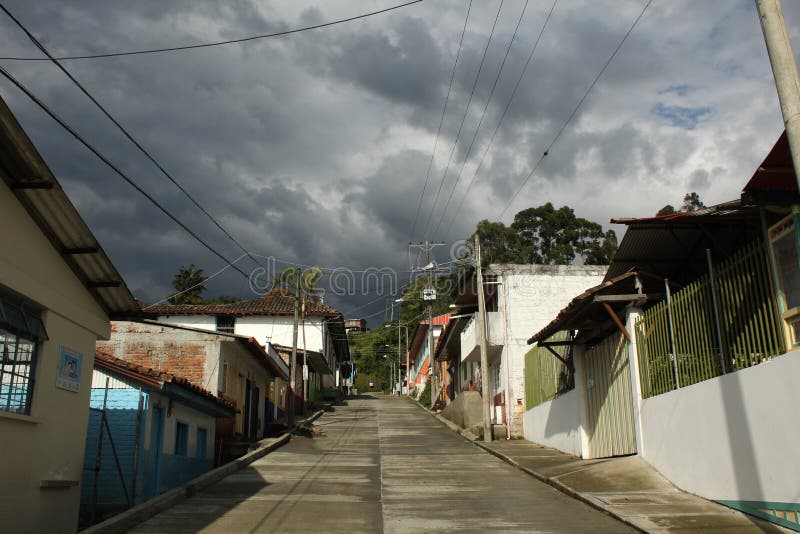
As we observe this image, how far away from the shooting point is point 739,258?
7.99 meters

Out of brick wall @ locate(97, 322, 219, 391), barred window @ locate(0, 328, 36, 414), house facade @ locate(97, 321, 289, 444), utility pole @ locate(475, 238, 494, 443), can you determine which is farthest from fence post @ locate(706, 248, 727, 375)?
brick wall @ locate(97, 322, 219, 391)

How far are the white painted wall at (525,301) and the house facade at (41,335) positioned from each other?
595 inches

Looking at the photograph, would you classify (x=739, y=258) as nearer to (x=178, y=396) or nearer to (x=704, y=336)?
(x=704, y=336)

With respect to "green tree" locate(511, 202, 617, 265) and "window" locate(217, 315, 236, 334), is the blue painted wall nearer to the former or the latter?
"window" locate(217, 315, 236, 334)

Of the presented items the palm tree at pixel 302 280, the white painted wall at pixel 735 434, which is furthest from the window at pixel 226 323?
the white painted wall at pixel 735 434

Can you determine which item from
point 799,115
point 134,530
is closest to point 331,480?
point 134,530

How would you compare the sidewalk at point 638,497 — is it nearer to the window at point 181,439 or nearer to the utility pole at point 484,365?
the utility pole at point 484,365

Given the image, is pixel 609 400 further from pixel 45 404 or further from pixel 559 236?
pixel 559 236

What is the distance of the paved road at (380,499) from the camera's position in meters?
8.46

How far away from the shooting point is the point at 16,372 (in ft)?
25.6

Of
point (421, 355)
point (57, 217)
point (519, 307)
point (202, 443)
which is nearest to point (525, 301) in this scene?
point (519, 307)

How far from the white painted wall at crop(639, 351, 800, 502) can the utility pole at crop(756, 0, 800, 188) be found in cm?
240

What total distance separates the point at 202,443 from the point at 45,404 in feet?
31.1

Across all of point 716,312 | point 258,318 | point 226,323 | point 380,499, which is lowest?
point 380,499
